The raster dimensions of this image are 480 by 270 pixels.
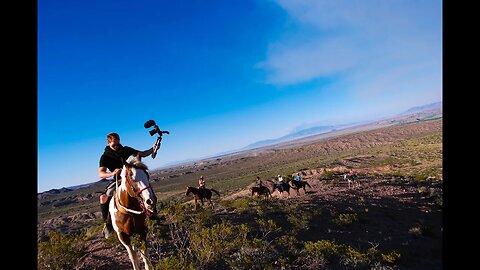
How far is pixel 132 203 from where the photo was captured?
19.2ft

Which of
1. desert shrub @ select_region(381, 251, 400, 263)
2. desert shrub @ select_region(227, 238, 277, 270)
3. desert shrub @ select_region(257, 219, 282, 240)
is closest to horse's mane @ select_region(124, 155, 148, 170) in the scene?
desert shrub @ select_region(227, 238, 277, 270)

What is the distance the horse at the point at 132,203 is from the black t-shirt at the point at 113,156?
465mm

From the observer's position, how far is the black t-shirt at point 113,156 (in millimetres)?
5900

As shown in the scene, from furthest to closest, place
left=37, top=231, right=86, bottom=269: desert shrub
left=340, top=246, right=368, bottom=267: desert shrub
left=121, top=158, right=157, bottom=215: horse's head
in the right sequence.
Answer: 1. left=340, top=246, right=368, bottom=267: desert shrub
2. left=37, top=231, right=86, bottom=269: desert shrub
3. left=121, top=158, right=157, bottom=215: horse's head

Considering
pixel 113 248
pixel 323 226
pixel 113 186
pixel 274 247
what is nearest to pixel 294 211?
pixel 323 226

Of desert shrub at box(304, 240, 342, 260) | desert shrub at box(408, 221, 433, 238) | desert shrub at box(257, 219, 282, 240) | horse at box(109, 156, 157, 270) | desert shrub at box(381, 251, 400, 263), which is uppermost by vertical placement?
horse at box(109, 156, 157, 270)

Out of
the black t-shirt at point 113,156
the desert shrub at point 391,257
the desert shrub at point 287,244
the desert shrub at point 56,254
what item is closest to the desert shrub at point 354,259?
the desert shrub at point 391,257

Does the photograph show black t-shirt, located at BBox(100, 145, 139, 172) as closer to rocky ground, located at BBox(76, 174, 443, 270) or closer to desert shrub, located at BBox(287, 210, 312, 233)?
rocky ground, located at BBox(76, 174, 443, 270)

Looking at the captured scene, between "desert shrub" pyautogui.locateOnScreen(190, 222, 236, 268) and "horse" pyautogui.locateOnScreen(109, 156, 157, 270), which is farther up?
"horse" pyautogui.locateOnScreen(109, 156, 157, 270)

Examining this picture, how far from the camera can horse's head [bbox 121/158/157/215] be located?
16.9 ft
